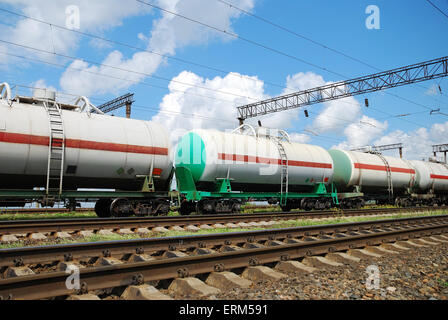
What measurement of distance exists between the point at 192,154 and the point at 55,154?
6.02 m

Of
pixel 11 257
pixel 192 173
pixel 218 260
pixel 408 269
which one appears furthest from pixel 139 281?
pixel 192 173

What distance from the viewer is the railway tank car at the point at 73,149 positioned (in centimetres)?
1127

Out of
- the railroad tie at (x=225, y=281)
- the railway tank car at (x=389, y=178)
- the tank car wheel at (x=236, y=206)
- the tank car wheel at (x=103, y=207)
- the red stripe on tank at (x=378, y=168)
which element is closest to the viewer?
the railroad tie at (x=225, y=281)

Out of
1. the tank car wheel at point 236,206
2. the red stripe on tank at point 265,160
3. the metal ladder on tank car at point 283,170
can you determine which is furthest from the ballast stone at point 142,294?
the metal ladder on tank car at point 283,170

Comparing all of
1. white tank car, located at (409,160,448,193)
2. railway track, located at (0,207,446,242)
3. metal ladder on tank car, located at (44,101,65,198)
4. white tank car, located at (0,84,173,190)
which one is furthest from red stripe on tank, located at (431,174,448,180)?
metal ladder on tank car, located at (44,101,65,198)

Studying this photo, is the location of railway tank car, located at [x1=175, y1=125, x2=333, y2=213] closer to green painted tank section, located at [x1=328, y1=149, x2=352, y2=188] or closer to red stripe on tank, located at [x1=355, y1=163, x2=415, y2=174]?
green painted tank section, located at [x1=328, y1=149, x2=352, y2=188]

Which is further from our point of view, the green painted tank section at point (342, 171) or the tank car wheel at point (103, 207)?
the green painted tank section at point (342, 171)

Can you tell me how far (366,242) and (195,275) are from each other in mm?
5400

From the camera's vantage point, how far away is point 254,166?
55.5 ft

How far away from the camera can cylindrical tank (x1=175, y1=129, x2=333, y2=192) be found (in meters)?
15.6

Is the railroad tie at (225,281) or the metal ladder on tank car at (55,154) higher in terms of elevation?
the metal ladder on tank car at (55,154)

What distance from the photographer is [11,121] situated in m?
11.1

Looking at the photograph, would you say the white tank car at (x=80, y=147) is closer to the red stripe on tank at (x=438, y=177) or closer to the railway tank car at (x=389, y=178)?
the railway tank car at (x=389, y=178)

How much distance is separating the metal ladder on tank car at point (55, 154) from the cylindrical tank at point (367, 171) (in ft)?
54.2
